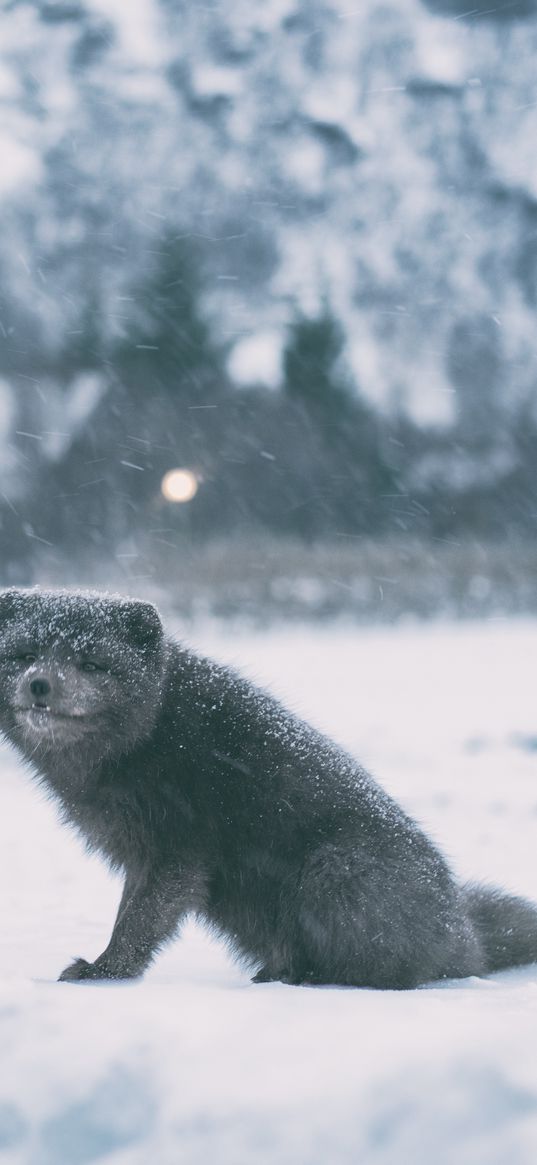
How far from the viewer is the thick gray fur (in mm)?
3049

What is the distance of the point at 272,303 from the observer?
2409 centimetres

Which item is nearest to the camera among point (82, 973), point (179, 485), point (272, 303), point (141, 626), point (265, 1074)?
point (265, 1074)

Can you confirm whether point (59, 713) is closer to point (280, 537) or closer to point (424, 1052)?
point (424, 1052)

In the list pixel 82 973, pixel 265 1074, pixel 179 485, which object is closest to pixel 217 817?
pixel 82 973

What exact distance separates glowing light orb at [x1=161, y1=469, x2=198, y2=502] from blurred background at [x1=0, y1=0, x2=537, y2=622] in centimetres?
6

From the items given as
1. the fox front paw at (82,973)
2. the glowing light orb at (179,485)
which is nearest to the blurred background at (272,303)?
the glowing light orb at (179,485)

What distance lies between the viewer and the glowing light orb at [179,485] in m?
21.4

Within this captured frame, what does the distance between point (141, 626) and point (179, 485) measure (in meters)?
18.7

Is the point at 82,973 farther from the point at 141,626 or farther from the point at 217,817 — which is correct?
the point at 141,626

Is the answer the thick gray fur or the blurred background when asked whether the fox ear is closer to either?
the thick gray fur

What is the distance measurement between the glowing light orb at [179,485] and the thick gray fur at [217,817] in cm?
1800

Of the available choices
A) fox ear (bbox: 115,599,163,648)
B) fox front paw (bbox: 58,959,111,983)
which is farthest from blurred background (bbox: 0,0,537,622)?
fox front paw (bbox: 58,959,111,983)

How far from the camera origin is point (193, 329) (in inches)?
915

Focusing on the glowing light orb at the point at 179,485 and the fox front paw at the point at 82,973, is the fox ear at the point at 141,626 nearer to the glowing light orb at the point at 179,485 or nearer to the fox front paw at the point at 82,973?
the fox front paw at the point at 82,973
